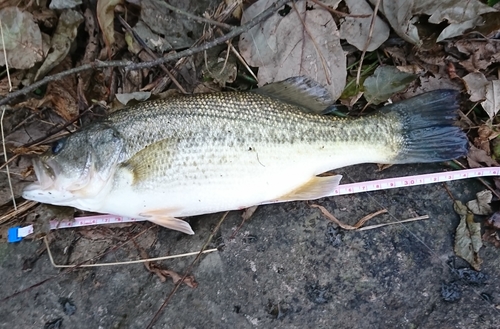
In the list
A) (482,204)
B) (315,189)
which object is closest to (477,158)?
(482,204)

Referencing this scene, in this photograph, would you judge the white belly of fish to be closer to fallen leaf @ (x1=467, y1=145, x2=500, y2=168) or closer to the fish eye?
the fish eye

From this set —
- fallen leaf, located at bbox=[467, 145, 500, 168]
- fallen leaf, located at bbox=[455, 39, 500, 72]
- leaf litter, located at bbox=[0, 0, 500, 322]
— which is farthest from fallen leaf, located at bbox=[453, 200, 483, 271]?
fallen leaf, located at bbox=[455, 39, 500, 72]

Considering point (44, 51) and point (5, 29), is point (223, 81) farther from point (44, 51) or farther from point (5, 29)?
point (5, 29)

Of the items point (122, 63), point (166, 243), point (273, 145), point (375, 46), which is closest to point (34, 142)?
point (122, 63)

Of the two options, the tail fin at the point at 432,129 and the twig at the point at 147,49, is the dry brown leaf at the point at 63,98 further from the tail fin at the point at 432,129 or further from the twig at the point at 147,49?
the tail fin at the point at 432,129

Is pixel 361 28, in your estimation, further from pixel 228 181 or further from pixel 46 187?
pixel 46 187
